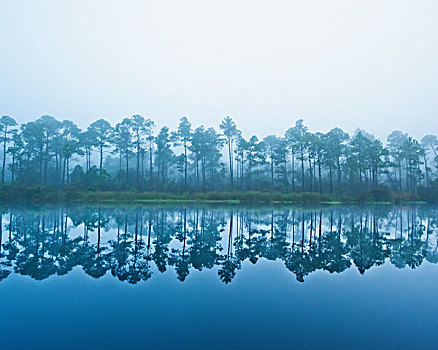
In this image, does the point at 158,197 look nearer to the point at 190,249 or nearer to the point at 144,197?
the point at 144,197

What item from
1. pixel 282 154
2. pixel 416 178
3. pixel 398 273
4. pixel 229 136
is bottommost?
pixel 398 273

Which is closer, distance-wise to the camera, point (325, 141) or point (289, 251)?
point (289, 251)

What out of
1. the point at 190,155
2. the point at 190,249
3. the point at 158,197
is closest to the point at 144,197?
the point at 158,197

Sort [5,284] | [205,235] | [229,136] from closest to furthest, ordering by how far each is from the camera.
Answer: [5,284], [205,235], [229,136]

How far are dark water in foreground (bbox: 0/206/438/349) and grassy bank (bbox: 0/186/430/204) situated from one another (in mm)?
20531

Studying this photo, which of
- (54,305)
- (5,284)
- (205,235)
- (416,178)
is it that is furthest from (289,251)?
(416,178)

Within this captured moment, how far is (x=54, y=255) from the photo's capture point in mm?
7035

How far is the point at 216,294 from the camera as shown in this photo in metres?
4.70

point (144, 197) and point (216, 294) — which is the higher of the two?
point (144, 197)

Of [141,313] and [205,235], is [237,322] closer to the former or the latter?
[141,313]

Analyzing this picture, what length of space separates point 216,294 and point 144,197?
2698cm

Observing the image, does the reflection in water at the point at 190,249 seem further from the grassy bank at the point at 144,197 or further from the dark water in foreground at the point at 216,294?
the grassy bank at the point at 144,197

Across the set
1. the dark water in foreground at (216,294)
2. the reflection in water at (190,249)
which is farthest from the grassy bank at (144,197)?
the dark water in foreground at (216,294)

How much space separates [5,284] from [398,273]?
7.15 meters
